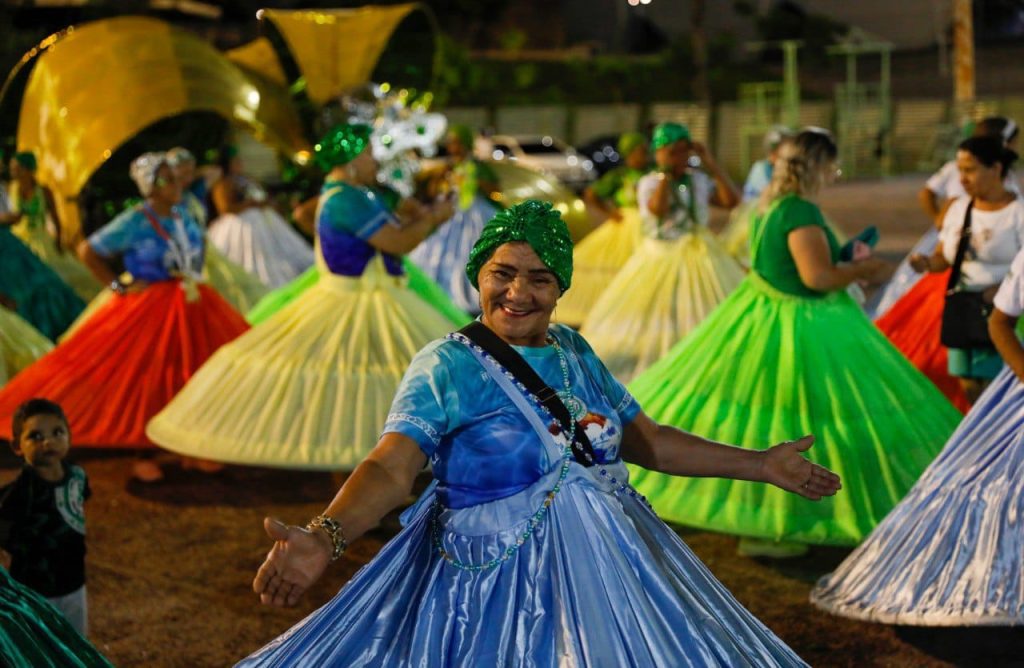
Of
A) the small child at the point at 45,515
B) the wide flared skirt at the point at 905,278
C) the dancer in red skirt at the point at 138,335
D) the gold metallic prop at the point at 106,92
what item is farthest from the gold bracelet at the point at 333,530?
the gold metallic prop at the point at 106,92

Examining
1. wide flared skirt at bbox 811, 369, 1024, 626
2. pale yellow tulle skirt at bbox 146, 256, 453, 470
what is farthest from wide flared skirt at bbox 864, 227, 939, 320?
wide flared skirt at bbox 811, 369, 1024, 626

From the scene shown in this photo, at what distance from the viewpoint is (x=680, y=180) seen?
10.2 meters

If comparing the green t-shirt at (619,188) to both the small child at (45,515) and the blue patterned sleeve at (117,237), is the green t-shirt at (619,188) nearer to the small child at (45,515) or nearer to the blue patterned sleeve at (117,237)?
the blue patterned sleeve at (117,237)

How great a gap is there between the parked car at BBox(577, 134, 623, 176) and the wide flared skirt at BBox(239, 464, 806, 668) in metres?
33.5

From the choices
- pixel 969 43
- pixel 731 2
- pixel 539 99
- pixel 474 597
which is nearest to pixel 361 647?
pixel 474 597

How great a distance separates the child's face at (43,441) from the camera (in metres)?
5.14

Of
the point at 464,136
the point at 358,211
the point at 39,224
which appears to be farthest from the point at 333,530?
the point at 464,136

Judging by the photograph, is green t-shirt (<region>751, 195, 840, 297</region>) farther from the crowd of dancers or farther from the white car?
the white car

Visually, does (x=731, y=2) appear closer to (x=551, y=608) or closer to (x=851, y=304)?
(x=851, y=304)

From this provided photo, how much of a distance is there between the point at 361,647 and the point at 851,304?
12.9 ft

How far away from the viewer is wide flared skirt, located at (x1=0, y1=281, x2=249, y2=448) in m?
8.77

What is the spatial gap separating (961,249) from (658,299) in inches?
135

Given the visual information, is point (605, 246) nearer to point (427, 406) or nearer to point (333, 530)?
point (427, 406)

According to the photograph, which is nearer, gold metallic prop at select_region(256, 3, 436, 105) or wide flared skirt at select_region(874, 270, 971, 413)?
wide flared skirt at select_region(874, 270, 971, 413)
